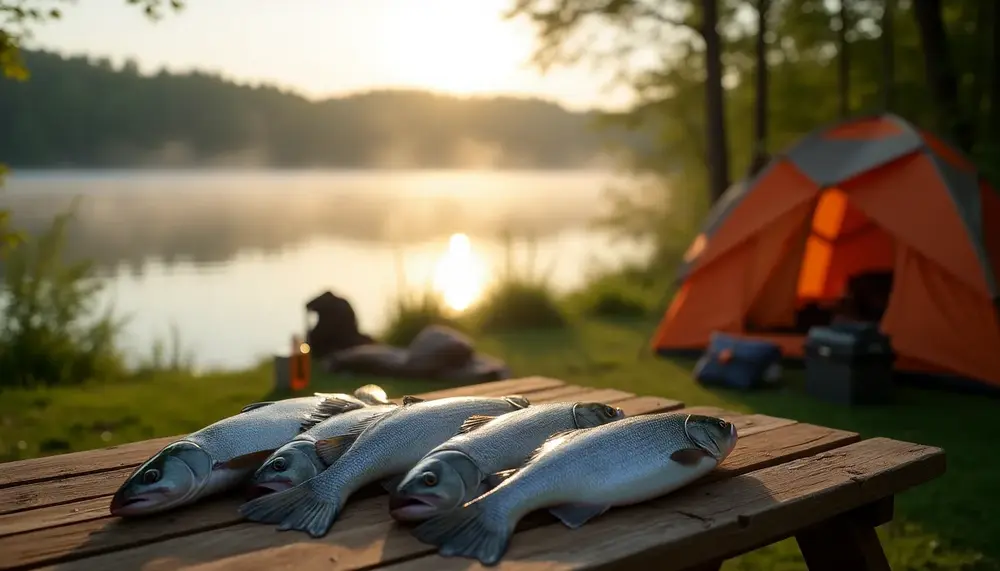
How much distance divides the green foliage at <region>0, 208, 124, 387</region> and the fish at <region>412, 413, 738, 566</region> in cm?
552

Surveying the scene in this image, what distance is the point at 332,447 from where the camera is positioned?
5.73 ft

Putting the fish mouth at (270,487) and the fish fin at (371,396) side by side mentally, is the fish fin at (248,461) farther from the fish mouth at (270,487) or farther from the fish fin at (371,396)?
the fish fin at (371,396)

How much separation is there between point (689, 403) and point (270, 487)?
419 cm

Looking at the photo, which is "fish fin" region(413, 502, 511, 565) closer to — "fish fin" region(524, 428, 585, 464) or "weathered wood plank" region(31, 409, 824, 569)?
"weathered wood plank" region(31, 409, 824, 569)

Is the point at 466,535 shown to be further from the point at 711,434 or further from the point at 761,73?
the point at 761,73

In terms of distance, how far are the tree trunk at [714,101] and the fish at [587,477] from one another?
8.29m

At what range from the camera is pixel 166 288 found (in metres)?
12.5

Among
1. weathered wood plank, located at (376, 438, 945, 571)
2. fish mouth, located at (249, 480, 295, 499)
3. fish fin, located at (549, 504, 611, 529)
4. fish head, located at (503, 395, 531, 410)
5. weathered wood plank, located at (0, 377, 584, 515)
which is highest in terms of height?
fish head, located at (503, 395, 531, 410)

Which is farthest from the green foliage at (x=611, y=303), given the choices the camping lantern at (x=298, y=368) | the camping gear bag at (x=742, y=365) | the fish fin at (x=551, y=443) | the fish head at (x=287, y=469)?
the fish head at (x=287, y=469)

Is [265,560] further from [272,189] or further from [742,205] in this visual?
[272,189]

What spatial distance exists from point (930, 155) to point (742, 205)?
4.40ft

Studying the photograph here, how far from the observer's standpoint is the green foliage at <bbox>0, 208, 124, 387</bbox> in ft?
20.6

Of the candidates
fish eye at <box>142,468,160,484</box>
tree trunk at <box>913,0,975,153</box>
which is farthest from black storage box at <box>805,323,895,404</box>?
fish eye at <box>142,468,160,484</box>

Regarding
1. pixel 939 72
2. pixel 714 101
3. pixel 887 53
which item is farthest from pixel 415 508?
pixel 887 53
